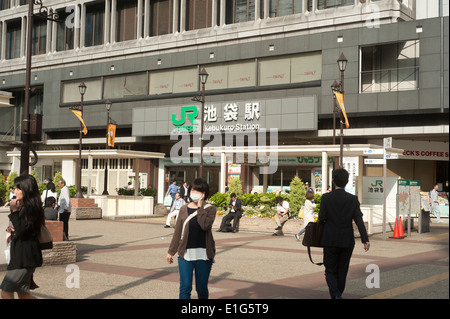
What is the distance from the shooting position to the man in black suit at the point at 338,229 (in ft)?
23.7

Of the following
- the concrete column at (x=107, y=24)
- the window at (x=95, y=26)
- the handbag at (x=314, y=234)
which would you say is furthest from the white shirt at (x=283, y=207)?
the window at (x=95, y=26)

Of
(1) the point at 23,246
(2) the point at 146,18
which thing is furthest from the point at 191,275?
(2) the point at 146,18

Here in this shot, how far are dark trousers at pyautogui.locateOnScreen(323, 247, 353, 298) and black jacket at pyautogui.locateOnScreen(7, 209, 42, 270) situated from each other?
3465 mm

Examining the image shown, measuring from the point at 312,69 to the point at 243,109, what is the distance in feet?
16.7

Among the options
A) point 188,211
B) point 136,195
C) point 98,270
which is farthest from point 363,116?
point 188,211

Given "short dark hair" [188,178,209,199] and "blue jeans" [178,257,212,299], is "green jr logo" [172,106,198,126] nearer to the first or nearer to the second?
"short dark hair" [188,178,209,199]

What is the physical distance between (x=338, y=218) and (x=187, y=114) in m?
33.8

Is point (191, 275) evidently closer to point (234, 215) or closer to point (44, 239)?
point (44, 239)

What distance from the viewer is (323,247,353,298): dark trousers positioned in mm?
7305

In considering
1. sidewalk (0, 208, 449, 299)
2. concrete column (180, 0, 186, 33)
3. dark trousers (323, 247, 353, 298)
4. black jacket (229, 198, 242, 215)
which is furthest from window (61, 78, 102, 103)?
dark trousers (323, 247, 353, 298)

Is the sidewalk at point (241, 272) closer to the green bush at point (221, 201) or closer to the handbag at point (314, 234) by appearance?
the handbag at point (314, 234)

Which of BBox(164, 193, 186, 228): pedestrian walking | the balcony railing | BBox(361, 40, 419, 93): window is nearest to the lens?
BBox(164, 193, 186, 228): pedestrian walking

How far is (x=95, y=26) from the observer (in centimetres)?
4838

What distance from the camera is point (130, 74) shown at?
44938 mm
